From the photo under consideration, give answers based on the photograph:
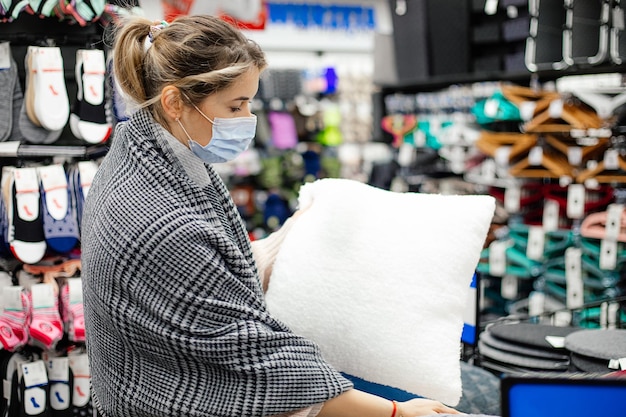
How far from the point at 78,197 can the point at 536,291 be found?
2643 millimetres

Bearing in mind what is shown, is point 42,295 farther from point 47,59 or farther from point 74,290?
point 47,59

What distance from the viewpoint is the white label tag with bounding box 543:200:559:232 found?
12.9ft

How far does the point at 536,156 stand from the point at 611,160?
16.0 inches

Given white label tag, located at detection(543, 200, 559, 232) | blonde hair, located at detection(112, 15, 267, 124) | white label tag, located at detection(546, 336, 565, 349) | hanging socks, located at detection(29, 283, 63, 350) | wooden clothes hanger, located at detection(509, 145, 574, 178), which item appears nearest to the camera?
blonde hair, located at detection(112, 15, 267, 124)

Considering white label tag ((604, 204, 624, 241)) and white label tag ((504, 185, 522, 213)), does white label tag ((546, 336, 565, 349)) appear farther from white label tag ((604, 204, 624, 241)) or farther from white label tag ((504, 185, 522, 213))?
white label tag ((504, 185, 522, 213))

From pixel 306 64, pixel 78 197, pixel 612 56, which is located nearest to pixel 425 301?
pixel 78 197

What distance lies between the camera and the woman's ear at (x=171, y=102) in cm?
149

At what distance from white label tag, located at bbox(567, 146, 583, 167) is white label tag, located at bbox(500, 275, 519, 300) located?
779 millimetres

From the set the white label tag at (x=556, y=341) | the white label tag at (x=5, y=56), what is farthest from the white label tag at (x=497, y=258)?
the white label tag at (x=5, y=56)

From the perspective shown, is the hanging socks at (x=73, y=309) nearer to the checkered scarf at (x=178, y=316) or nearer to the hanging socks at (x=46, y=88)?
the hanging socks at (x=46, y=88)

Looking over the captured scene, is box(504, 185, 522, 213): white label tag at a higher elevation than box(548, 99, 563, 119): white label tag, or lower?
lower

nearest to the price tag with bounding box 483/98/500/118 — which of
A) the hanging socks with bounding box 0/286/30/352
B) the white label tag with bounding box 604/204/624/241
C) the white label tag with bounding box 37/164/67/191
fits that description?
the white label tag with bounding box 604/204/624/241

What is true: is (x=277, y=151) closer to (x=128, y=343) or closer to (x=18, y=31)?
(x=18, y=31)

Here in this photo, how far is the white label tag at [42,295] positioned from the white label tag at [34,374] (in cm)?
21
